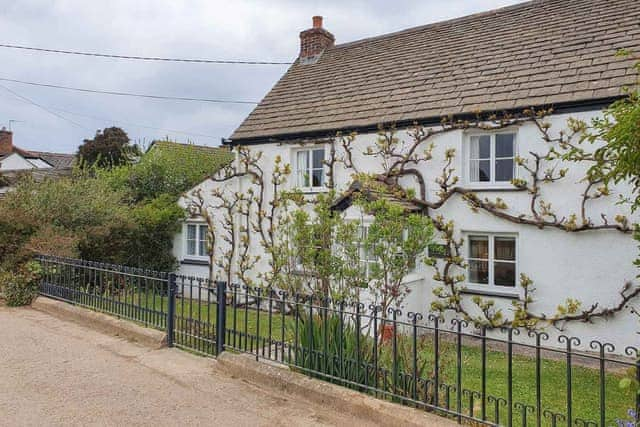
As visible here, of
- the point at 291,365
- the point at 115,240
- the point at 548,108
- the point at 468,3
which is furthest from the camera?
the point at 468,3

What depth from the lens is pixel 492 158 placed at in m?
11.2

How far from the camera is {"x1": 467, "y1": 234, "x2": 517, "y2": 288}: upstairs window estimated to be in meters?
10.9

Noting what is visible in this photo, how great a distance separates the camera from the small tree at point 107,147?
3053 centimetres

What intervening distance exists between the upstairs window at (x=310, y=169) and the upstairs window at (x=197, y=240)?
4.10 m

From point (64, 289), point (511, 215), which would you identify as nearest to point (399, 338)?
point (511, 215)

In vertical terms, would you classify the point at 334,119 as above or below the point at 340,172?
above

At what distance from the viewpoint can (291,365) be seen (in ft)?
20.7

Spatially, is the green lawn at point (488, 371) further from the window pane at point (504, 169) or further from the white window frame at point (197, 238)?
the white window frame at point (197, 238)

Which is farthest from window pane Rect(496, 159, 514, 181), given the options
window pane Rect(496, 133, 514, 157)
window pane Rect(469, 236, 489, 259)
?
window pane Rect(469, 236, 489, 259)

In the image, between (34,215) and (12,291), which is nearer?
(12,291)

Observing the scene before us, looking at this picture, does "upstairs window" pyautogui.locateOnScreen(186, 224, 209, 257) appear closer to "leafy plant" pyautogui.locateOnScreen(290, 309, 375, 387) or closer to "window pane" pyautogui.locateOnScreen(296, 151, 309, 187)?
"window pane" pyautogui.locateOnScreen(296, 151, 309, 187)

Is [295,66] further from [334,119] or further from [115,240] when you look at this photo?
[115,240]

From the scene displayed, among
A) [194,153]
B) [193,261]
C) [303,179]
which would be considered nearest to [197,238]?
[193,261]

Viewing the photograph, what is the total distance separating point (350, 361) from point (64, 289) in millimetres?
7445
